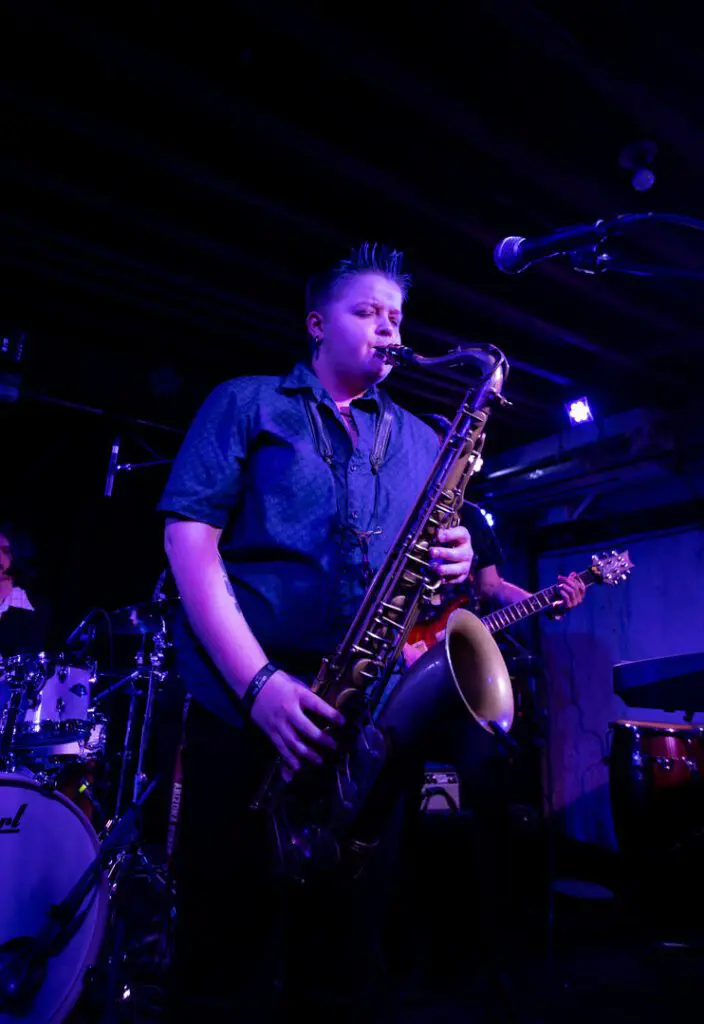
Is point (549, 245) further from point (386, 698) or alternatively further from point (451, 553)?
point (386, 698)

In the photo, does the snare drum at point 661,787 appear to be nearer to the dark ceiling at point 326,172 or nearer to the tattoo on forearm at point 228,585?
the dark ceiling at point 326,172

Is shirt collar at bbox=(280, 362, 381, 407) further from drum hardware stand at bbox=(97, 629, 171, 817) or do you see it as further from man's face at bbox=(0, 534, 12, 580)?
man's face at bbox=(0, 534, 12, 580)

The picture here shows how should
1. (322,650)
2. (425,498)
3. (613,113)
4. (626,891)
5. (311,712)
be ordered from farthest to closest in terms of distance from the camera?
(626,891)
(613,113)
(425,498)
(322,650)
(311,712)

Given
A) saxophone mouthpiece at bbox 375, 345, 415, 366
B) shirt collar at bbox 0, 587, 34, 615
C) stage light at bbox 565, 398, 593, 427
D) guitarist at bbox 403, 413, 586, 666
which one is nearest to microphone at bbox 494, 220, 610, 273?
saxophone mouthpiece at bbox 375, 345, 415, 366

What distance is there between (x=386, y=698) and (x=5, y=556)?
18.8 ft

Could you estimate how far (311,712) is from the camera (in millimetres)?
1562

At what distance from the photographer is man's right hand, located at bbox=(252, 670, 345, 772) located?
4.91 ft

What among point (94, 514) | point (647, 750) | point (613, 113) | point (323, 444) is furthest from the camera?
point (94, 514)

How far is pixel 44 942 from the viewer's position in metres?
3.21

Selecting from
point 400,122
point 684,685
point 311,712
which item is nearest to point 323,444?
point 311,712

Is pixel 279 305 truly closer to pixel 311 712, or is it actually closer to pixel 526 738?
pixel 311 712

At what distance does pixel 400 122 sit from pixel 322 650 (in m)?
2.90

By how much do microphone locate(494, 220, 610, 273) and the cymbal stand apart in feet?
11.8

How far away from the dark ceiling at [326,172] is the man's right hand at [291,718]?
154 centimetres
